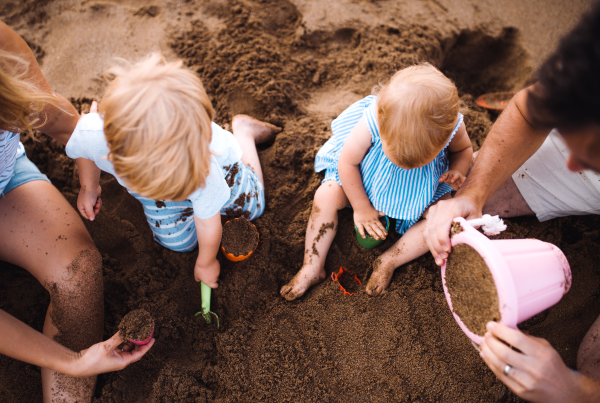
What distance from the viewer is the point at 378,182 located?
153cm

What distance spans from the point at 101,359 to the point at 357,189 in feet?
3.82

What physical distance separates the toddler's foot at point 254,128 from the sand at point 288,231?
0.29ft

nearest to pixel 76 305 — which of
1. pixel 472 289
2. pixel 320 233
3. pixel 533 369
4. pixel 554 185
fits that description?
pixel 320 233

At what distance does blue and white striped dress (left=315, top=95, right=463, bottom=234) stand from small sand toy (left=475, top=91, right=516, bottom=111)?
32.9 inches

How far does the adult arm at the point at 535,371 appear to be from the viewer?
89 cm

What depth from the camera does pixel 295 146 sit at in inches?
74.3

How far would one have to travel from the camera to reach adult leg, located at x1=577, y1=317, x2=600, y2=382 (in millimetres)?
1186

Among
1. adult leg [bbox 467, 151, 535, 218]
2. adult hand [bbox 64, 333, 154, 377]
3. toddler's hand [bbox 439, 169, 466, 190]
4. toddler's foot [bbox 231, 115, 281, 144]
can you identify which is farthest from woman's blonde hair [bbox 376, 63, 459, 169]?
adult hand [bbox 64, 333, 154, 377]

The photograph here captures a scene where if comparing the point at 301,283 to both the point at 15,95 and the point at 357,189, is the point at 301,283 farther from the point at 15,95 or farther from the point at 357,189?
the point at 15,95

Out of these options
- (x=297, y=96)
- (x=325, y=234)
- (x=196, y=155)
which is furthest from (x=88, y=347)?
(x=297, y=96)

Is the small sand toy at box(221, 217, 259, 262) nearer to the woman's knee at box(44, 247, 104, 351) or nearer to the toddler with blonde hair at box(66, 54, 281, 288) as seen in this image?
the toddler with blonde hair at box(66, 54, 281, 288)

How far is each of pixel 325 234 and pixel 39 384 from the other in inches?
50.5

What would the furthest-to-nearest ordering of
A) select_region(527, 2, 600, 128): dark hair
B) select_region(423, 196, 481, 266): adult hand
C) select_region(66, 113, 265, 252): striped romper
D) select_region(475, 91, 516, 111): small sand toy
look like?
select_region(475, 91, 516, 111): small sand toy → select_region(66, 113, 265, 252): striped romper → select_region(423, 196, 481, 266): adult hand → select_region(527, 2, 600, 128): dark hair

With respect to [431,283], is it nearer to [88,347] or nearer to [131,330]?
[131,330]
